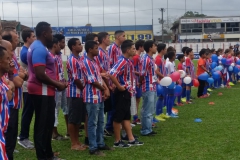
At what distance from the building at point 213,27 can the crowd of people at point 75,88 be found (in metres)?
48.6

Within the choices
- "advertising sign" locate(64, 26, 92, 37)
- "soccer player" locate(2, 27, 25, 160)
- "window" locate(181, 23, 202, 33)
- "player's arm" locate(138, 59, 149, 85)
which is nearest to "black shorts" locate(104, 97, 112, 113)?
"player's arm" locate(138, 59, 149, 85)

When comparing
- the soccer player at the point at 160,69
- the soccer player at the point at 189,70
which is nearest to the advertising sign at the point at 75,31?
the soccer player at the point at 189,70

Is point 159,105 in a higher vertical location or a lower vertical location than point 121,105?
lower

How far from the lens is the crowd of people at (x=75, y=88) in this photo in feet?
15.2

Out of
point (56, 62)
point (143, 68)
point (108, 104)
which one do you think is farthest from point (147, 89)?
point (56, 62)

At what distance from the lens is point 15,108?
4.73 metres

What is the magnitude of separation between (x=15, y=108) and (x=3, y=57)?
189 centimetres

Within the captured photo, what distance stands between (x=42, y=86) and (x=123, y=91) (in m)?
1.52

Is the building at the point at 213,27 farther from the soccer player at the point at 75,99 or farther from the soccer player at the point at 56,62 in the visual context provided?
the soccer player at the point at 75,99

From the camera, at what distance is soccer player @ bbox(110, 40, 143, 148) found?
5809 millimetres

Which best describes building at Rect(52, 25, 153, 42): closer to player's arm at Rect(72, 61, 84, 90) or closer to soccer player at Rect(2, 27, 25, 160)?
player's arm at Rect(72, 61, 84, 90)

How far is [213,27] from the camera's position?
56.8m

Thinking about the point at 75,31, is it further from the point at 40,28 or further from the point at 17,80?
the point at 17,80

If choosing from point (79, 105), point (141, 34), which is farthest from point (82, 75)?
point (141, 34)
